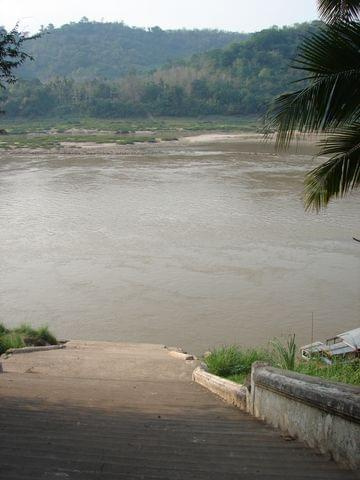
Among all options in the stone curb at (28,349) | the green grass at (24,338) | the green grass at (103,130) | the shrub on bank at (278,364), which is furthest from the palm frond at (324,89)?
the green grass at (103,130)

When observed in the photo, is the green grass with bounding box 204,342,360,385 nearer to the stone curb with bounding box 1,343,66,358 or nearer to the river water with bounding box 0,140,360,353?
the stone curb with bounding box 1,343,66,358

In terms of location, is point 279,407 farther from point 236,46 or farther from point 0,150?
point 236,46

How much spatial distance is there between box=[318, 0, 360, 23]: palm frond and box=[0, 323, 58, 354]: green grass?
24.1 feet

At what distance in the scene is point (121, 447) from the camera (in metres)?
3.45

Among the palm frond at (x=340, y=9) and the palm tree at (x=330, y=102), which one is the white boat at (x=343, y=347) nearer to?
the palm tree at (x=330, y=102)

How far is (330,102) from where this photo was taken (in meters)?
4.84

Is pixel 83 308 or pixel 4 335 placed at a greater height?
pixel 4 335

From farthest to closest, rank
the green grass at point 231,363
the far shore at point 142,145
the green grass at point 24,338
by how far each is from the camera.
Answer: the far shore at point 142,145
the green grass at point 24,338
the green grass at point 231,363

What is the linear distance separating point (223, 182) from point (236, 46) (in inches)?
3111

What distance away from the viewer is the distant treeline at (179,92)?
85.8 metres

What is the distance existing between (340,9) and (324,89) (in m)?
1.06

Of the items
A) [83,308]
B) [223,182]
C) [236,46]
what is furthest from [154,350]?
[236,46]

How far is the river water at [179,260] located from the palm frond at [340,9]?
8.51 meters

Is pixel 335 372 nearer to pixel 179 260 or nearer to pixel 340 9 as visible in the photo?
pixel 340 9
